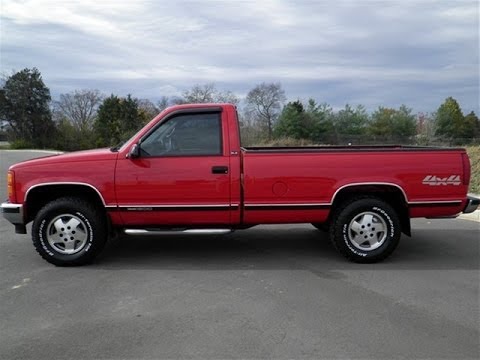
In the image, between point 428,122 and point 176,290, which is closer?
point 176,290

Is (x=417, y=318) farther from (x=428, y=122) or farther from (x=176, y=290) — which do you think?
(x=428, y=122)

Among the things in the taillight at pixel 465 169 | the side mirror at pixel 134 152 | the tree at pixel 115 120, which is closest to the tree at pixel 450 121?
the tree at pixel 115 120

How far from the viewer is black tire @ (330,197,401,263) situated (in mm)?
5848

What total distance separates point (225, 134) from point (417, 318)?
298 centimetres

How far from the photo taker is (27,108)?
73188 mm

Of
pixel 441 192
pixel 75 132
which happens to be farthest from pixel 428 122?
pixel 441 192

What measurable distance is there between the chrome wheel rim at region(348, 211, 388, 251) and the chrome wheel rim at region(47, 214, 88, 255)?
3.32 meters

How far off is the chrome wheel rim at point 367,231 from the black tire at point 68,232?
10.2ft

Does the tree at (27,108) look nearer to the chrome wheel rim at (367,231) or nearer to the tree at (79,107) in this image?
the tree at (79,107)

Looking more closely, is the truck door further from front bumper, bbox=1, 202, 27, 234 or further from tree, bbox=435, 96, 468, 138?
tree, bbox=435, 96, 468, 138

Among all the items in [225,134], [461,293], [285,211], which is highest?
[225,134]

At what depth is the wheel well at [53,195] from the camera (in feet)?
19.0

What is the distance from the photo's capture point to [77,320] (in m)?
4.15

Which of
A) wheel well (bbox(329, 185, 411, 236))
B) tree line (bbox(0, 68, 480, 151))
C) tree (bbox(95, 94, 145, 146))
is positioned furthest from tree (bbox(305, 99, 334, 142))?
wheel well (bbox(329, 185, 411, 236))
